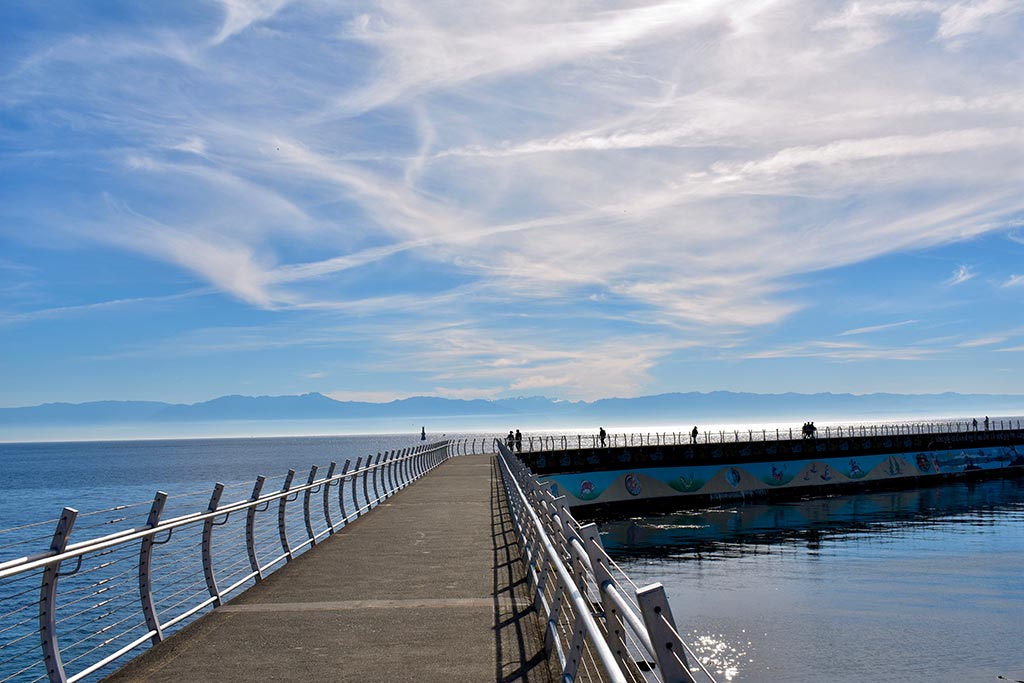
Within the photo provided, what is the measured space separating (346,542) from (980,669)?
19765 mm

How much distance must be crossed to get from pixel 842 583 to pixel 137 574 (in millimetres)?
30997

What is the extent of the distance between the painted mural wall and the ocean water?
4298mm

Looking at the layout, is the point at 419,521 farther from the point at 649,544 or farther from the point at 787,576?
the point at 649,544

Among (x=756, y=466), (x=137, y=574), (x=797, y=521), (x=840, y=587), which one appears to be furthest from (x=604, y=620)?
(x=756, y=466)

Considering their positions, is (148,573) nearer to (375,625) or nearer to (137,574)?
(375,625)

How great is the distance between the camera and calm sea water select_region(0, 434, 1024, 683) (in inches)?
976

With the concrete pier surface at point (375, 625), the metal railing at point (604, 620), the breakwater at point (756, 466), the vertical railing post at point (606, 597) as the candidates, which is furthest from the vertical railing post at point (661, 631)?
the breakwater at point (756, 466)

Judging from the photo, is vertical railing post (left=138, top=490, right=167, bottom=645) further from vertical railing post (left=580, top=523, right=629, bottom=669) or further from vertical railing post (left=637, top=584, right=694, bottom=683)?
vertical railing post (left=637, top=584, right=694, bottom=683)

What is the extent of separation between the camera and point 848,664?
24344 millimetres

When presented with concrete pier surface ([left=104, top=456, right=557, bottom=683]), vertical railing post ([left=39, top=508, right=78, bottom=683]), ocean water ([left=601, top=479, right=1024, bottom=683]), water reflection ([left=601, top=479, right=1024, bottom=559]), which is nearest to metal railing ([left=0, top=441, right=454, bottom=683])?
vertical railing post ([left=39, top=508, right=78, bottom=683])

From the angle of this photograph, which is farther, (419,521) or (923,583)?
(923,583)

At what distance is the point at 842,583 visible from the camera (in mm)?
35844

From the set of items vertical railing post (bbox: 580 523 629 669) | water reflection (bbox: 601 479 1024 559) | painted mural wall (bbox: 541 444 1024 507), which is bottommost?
water reflection (bbox: 601 479 1024 559)

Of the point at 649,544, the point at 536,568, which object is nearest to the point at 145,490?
the point at 649,544
